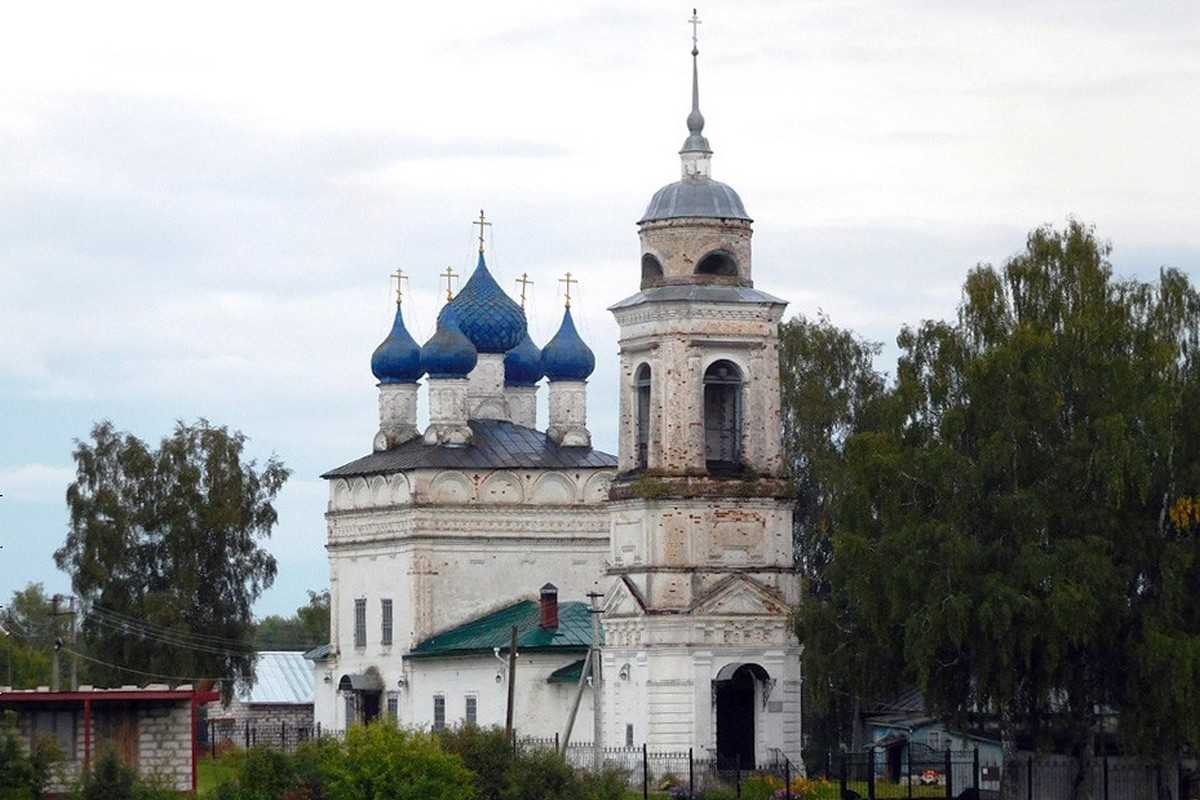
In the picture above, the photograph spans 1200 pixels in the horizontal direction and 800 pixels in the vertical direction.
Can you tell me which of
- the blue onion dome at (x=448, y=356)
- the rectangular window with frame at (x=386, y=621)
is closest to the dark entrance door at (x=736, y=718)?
the rectangular window with frame at (x=386, y=621)

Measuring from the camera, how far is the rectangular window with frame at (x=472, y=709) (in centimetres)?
5428

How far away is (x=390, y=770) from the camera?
4112 cm

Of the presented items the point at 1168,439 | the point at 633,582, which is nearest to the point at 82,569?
the point at 633,582

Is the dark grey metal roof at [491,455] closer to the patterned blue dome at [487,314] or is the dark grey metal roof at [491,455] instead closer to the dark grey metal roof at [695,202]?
the patterned blue dome at [487,314]

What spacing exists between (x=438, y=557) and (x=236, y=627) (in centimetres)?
890

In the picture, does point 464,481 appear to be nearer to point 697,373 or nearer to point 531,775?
point 697,373

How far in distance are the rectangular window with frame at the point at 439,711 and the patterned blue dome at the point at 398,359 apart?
7.08 m

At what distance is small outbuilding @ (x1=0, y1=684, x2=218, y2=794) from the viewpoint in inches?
1636

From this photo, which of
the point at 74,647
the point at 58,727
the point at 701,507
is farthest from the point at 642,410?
the point at 74,647

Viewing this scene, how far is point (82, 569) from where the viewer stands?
207 ft

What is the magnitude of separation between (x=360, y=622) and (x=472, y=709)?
5.39 meters

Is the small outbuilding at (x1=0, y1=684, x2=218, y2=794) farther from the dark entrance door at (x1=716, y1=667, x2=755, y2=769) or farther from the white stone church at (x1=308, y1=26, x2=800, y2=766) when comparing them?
the dark entrance door at (x1=716, y1=667, x2=755, y2=769)

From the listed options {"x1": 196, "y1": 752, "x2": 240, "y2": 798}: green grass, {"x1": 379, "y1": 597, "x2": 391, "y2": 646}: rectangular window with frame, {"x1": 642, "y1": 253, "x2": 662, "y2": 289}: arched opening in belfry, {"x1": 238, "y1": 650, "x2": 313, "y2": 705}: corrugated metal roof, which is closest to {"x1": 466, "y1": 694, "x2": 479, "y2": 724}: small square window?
{"x1": 379, "y1": 597, "x2": 391, "y2": 646}: rectangular window with frame

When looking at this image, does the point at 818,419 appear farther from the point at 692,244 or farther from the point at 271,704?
the point at 271,704
